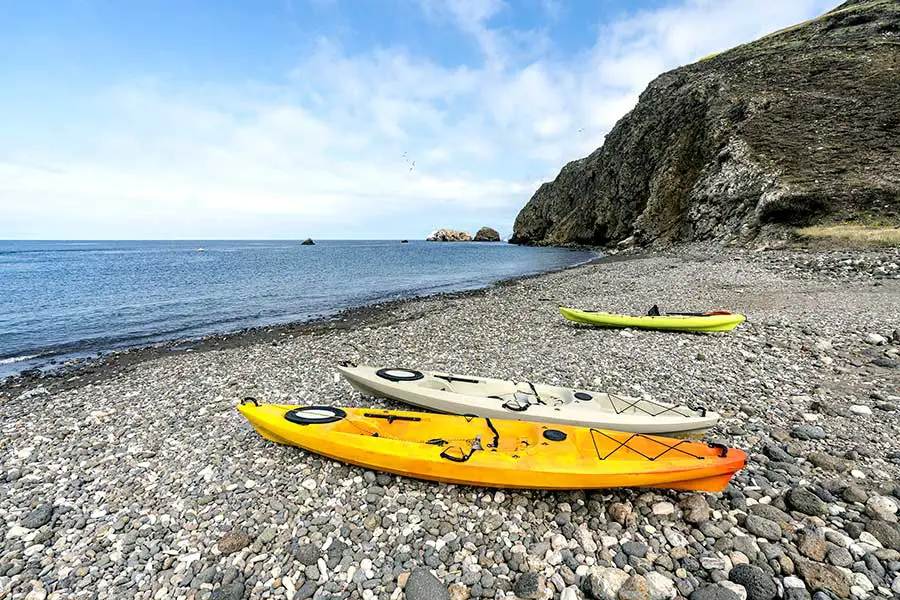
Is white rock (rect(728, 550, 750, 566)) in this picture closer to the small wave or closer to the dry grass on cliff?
the small wave

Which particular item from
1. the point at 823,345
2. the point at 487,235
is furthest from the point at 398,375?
the point at 487,235

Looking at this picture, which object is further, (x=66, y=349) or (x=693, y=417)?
(x=66, y=349)

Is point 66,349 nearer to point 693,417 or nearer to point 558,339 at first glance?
point 558,339

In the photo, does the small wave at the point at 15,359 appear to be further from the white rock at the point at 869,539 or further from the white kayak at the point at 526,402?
the white rock at the point at 869,539

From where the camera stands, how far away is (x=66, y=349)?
631 inches

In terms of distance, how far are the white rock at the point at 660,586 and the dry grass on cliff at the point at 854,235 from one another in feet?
96.7

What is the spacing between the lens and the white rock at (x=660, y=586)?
3617mm

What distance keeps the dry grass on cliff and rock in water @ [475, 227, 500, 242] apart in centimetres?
15645

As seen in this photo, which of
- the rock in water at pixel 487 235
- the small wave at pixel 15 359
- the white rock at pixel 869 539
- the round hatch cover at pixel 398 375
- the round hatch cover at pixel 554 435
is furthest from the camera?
the rock in water at pixel 487 235

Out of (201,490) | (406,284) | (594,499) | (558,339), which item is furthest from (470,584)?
(406,284)

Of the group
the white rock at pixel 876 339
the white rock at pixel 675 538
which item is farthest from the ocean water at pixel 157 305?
the white rock at pixel 876 339

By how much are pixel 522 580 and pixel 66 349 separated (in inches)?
776

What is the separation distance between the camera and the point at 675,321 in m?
12.3

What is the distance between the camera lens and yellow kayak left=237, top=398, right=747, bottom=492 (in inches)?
183
